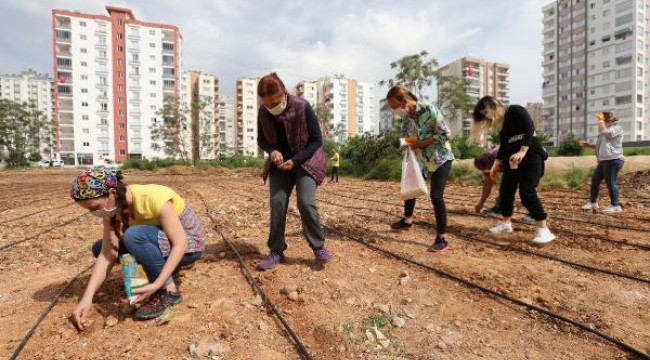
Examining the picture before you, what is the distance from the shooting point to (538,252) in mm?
3332

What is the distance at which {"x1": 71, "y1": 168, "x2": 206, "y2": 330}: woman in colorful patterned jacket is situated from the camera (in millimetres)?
2041

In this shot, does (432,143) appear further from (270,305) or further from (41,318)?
(41,318)

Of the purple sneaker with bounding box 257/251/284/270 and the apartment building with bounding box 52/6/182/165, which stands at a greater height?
the apartment building with bounding box 52/6/182/165

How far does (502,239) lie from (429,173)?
1.07 m

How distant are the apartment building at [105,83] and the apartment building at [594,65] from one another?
195 feet

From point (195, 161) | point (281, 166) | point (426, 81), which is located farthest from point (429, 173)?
point (195, 161)

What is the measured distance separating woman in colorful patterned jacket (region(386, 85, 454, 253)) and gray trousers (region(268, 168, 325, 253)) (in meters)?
1.14

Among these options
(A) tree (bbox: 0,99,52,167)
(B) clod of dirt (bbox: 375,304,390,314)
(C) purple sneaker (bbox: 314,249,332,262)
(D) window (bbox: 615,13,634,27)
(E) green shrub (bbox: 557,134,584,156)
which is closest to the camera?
(B) clod of dirt (bbox: 375,304,390,314)

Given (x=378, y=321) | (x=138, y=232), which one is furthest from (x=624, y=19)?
(x=138, y=232)

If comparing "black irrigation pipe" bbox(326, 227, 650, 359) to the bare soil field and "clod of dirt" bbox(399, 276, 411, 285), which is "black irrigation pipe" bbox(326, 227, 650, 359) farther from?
"clod of dirt" bbox(399, 276, 411, 285)

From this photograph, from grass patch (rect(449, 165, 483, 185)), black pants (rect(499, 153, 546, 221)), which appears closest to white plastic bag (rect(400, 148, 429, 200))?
black pants (rect(499, 153, 546, 221))

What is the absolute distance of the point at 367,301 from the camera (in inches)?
93.9

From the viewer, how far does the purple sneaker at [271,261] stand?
2.96 meters

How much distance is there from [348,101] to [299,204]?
83.7 m
